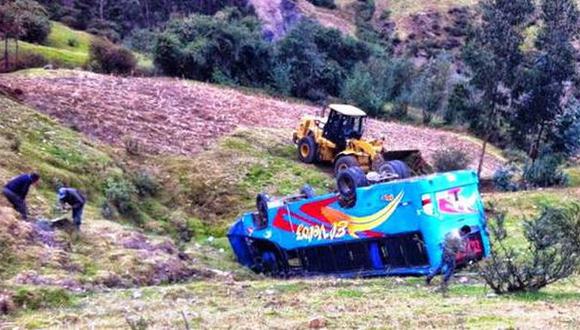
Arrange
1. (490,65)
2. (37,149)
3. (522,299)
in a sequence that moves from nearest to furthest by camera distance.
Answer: (522,299) → (37,149) → (490,65)

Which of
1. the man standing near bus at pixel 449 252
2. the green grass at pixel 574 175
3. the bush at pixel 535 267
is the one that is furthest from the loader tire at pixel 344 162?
the bush at pixel 535 267

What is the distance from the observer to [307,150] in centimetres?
3122

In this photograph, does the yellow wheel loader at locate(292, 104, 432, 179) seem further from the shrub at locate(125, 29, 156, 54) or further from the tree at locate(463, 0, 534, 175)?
the shrub at locate(125, 29, 156, 54)

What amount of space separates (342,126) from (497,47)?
27.4 feet

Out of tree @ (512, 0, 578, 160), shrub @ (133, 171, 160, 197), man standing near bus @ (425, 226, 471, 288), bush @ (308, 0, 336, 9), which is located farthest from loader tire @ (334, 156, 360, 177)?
bush @ (308, 0, 336, 9)

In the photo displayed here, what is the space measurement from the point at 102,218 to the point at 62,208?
1461 millimetres

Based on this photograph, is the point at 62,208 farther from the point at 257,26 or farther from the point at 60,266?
the point at 257,26

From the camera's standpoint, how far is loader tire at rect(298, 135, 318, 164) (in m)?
30.8

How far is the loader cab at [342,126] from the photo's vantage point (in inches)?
1174

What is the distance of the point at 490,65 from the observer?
34.8 m

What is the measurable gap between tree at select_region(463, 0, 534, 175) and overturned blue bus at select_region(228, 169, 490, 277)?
16.5m

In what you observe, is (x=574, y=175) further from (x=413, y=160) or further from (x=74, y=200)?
(x=74, y=200)

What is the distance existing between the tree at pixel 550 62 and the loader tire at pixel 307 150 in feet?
35.6

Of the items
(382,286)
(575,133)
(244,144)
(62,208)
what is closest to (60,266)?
(62,208)
